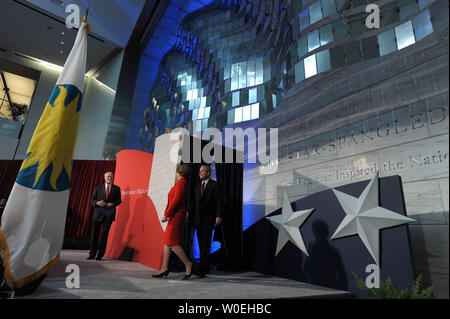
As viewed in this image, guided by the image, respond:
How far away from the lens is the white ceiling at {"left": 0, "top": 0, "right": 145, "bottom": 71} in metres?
9.95

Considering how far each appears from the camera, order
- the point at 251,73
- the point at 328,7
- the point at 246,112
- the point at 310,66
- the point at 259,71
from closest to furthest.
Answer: the point at 328,7
the point at 310,66
the point at 246,112
the point at 259,71
the point at 251,73

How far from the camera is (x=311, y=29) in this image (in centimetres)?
470

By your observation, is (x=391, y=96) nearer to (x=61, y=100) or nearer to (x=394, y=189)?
(x=394, y=189)

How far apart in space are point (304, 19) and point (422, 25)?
225 cm

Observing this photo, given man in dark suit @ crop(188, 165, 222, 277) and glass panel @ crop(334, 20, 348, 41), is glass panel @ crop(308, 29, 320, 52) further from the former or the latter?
man in dark suit @ crop(188, 165, 222, 277)

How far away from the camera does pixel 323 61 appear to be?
439 centimetres

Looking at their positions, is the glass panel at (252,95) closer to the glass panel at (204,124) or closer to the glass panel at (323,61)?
the glass panel at (204,124)

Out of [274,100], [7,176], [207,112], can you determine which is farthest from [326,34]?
[7,176]

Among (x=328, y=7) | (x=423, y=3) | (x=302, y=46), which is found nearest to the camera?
(x=423, y=3)

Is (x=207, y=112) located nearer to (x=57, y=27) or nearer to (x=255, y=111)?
(x=255, y=111)

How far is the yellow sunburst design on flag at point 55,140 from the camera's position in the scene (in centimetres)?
223

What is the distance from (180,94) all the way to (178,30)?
373 cm
